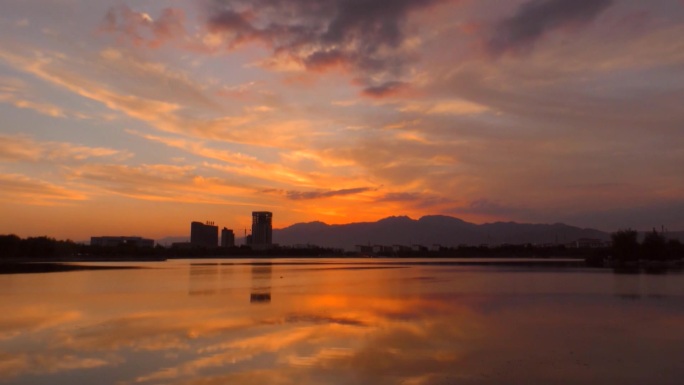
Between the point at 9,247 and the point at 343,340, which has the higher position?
the point at 9,247

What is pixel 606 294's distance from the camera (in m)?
28.6

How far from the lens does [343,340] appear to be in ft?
50.0

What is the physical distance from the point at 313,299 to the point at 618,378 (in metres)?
17.7

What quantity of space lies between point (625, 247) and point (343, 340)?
75.4 meters

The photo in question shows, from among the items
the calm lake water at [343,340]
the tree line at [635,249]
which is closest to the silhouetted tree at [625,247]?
the tree line at [635,249]

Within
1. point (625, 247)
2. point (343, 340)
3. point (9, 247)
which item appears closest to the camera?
point (343, 340)

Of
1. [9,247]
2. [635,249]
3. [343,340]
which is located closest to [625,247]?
[635,249]

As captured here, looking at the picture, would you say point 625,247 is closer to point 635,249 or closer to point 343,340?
point 635,249

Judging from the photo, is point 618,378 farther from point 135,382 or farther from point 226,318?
point 226,318

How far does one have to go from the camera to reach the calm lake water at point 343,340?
1134cm

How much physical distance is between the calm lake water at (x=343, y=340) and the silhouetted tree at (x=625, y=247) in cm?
5737

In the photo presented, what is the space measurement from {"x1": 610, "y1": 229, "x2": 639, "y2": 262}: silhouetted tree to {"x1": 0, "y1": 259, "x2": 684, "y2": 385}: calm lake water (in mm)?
57366

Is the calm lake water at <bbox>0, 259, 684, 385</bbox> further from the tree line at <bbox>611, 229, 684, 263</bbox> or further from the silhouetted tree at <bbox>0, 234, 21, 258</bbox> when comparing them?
the silhouetted tree at <bbox>0, 234, 21, 258</bbox>

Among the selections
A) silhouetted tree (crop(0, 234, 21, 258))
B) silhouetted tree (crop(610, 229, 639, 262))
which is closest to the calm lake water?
silhouetted tree (crop(610, 229, 639, 262))
